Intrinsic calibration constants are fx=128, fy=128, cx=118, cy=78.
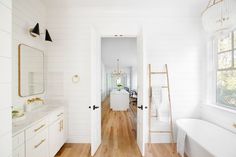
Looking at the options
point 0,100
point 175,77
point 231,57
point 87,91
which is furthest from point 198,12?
point 0,100

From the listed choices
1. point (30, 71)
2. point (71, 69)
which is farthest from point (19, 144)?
point (71, 69)

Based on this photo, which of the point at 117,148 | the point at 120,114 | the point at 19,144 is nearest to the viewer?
the point at 19,144

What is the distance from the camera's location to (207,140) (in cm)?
214

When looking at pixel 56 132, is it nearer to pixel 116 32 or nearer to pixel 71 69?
pixel 71 69

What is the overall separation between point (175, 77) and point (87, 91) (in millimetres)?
2002

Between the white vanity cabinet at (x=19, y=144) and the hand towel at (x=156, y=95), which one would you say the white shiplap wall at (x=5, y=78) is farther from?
the hand towel at (x=156, y=95)

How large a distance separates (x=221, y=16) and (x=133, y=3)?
182 cm

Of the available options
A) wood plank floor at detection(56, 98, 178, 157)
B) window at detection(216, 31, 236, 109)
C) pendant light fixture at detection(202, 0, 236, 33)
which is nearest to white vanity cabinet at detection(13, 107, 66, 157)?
wood plank floor at detection(56, 98, 178, 157)

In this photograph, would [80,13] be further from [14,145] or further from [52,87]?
[14,145]

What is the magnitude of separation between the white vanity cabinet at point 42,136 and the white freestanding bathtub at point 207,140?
89.2 inches

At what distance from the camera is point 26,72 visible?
218 cm

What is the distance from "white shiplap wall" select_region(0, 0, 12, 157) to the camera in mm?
1007

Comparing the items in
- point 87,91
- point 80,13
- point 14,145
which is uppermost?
point 80,13

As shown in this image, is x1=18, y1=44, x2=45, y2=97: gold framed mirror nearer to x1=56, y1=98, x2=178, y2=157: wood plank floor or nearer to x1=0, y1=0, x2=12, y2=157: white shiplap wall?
x1=0, y1=0, x2=12, y2=157: white shiplap wall
